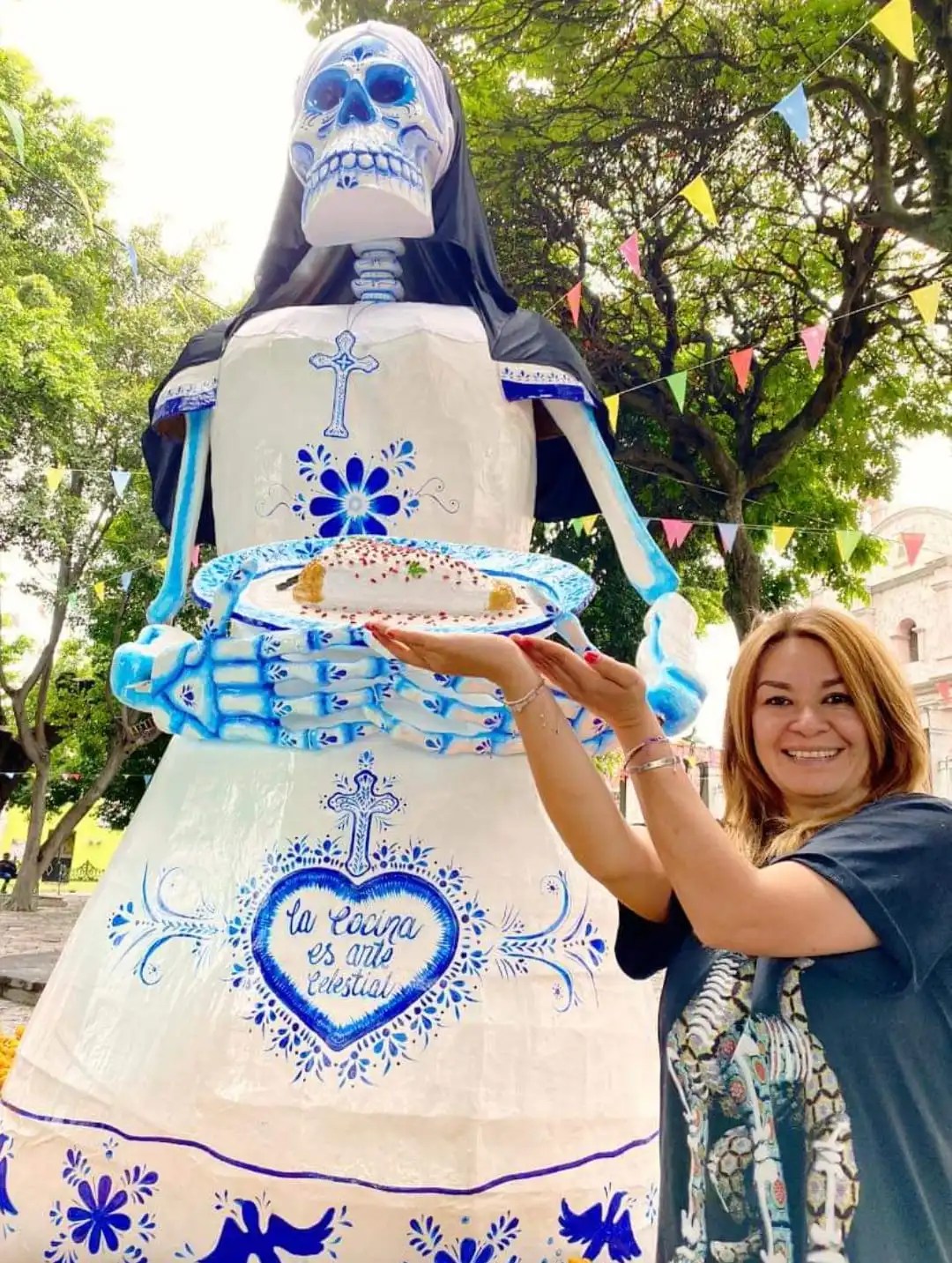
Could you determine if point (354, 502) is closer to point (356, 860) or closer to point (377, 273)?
point (377, 273)

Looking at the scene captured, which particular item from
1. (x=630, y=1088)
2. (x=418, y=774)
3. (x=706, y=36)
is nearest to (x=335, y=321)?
(x=418, y=774)

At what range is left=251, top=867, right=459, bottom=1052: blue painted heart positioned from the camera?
70.4 inches

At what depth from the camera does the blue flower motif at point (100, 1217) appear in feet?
5.61

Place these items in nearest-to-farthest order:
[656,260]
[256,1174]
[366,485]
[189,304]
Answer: [256,1174]
[366,485]
[656,260]
[189,304]

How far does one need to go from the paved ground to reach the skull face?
10.9 feet

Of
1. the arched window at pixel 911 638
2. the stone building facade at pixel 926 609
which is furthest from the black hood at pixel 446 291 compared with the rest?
the arched window at pixel 911 638

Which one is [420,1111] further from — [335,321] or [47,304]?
[47,304]

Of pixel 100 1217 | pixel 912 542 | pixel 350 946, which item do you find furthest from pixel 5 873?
pixel 350 946

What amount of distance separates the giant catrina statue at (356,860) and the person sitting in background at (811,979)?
638 millimetres

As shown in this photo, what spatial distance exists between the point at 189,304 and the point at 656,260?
21.0ft

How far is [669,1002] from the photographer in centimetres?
122

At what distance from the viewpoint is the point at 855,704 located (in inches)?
48.9

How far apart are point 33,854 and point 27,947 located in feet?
15.2

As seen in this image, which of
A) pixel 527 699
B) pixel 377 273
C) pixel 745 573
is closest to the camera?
pixel 527 699
